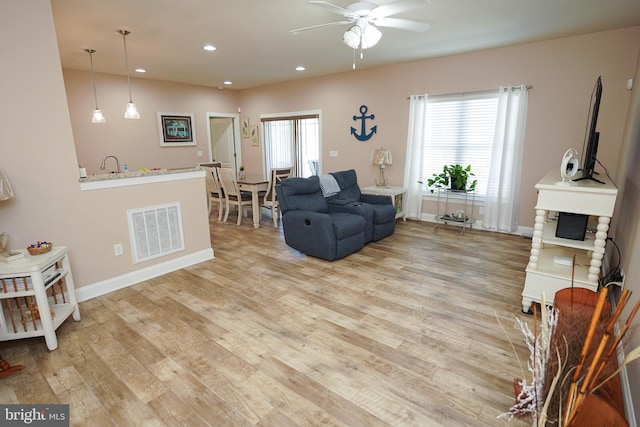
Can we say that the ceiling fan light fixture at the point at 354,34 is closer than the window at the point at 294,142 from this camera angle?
Yes

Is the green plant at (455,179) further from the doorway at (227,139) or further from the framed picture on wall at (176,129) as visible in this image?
the framed picture on wall at (176,129)

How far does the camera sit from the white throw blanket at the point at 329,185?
14.8 feet

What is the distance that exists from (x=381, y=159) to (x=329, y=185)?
1.41 meters

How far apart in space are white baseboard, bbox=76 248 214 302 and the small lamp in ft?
10.4

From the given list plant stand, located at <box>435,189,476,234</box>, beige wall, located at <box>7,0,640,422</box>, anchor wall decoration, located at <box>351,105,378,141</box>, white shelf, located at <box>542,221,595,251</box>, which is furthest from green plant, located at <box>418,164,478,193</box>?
white shelf, located at <box>542,221,595,251</box>

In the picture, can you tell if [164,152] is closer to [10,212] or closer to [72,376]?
[10,212]

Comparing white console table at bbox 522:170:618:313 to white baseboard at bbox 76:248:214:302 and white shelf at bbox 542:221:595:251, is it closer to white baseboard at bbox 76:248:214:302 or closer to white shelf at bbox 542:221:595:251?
white shelf at bbox 542:221:595:251

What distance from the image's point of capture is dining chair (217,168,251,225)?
17.4 feet

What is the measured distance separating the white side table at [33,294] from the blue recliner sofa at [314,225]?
2228 millimetres

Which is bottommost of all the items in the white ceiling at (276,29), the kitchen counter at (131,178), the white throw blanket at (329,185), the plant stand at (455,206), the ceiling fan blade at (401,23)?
the plant stand at (455,206)

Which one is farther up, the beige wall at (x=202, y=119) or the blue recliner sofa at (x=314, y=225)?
the beige wall at (x=202, y=119)

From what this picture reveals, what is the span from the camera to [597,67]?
3873mm

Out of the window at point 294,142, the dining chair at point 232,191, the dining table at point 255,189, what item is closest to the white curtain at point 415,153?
the window at point 294,142

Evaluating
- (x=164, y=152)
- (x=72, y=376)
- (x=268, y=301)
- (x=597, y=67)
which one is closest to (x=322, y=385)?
(x=268, y=301)
